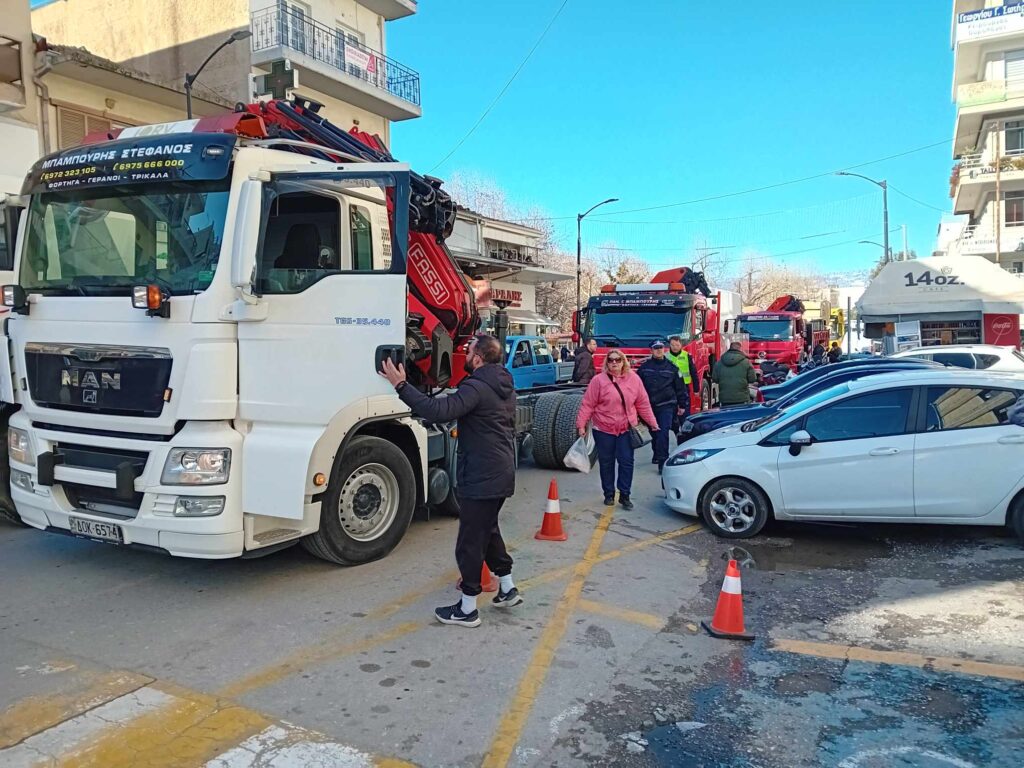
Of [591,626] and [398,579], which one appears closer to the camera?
[591,626]

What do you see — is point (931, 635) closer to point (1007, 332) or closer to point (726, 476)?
point (726, 476)

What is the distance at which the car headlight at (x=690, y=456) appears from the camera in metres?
7.48

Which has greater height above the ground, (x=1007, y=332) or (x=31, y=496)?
(x=1007, y=332)

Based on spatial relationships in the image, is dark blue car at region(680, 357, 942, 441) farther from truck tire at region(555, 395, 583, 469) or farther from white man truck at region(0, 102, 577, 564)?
white man truck at region(0, 102, 577, 564)

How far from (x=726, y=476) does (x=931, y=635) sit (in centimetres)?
255

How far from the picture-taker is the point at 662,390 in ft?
33.3

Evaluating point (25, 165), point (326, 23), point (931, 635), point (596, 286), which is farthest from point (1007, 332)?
point (596, 286)

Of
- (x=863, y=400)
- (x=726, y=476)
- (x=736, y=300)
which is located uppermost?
(x=736, y=300)

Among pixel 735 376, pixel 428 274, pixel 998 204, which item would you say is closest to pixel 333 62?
pixel 735 376

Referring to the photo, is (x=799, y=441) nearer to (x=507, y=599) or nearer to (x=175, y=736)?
(x=507, y=599)

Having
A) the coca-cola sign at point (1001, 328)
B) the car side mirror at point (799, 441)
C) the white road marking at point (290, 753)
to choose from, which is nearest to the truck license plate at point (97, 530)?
the white road marking at point (290, 753)

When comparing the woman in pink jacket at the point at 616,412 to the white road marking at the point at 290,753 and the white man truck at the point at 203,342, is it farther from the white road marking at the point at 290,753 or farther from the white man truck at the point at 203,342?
the white road marking at the point at 290,753

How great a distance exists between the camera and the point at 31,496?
5641mm

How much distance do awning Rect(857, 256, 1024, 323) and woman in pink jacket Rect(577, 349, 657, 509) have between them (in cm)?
1814
